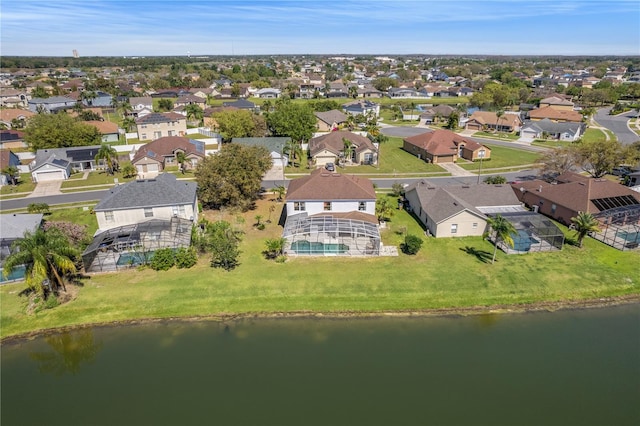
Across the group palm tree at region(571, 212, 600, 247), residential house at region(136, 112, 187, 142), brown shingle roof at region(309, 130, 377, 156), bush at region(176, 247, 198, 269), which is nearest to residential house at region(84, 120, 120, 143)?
residential house at region(136, 112, 187, 142)

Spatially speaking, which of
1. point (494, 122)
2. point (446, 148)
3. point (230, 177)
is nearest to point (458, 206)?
point (230, 177)

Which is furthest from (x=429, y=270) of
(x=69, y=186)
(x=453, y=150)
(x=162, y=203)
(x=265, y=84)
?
Result: (x=265, y=84)

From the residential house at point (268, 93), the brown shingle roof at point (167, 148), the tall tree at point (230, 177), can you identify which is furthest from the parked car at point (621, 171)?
the residential house at point (268, 93)

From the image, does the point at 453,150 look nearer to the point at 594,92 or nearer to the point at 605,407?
the point at 605,407

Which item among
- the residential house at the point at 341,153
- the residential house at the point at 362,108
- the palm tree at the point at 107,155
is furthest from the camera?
the residential house at the point at 362,108

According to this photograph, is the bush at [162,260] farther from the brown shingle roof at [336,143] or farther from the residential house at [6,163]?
the residential house at [6,163]

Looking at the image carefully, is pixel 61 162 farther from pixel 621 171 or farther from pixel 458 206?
pixel 621 171
